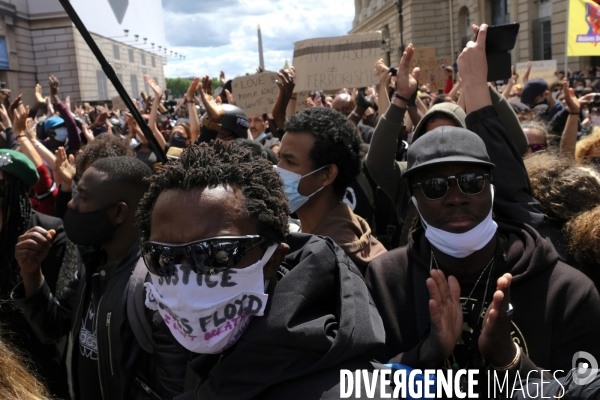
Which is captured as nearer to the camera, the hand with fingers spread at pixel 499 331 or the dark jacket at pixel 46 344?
the hand with fingers spread at pixel 499 331

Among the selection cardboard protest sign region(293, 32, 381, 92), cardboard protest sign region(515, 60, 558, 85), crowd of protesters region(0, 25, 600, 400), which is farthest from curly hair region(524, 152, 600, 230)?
cardboard protest sign region(515, 60, 558, 85)

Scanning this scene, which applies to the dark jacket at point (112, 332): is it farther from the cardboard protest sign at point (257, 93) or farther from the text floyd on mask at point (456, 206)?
the cardboard protest sign at point (257, 93)

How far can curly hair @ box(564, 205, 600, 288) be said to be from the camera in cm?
233

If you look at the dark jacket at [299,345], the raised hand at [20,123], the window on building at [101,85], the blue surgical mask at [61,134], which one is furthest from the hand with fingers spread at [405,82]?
the window on building at [101,85]

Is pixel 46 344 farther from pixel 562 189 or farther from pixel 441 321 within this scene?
pixel 562 189

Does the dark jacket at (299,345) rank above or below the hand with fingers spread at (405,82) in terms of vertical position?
below

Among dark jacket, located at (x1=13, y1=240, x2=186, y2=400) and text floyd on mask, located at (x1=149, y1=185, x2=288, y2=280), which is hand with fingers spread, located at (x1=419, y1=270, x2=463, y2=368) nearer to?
text floyd on mask, located at (x1=149, y1=185, x2=288, y2=280)

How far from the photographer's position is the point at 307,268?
1.58 meters

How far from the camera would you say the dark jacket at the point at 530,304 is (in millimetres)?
1926

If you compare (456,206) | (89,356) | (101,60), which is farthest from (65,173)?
(456,206)

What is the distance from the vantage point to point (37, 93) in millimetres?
7695

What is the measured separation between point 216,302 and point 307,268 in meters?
0.27

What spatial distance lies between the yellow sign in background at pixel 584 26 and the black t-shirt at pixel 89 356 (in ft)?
27.6

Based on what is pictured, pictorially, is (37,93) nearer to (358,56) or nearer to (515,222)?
(358,56)
